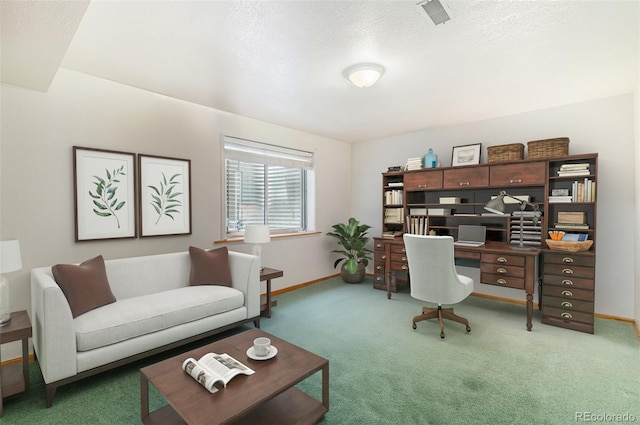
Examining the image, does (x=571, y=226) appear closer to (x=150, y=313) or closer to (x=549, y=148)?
(x=549, y=148)

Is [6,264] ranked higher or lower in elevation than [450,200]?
lower

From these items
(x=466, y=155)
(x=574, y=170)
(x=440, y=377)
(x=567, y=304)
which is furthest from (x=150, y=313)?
(x=574, y=170)

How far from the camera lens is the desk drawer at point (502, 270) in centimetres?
329

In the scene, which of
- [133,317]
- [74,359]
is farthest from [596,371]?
[74,359]

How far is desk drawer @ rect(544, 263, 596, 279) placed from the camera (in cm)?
306

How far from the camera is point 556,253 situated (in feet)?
10.6

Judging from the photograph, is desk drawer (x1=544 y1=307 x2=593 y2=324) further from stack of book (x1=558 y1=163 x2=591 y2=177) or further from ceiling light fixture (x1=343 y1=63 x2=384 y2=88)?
ceiling light fixture (x1=343 y1=63 x2=384 y2=88)

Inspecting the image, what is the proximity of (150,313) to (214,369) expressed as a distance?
3.35 ft

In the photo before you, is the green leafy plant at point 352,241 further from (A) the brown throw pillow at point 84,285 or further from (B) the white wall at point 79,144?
(A) the brown throw pillow at point 84,285

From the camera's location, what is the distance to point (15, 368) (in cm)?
217

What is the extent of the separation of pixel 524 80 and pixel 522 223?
5.33ft

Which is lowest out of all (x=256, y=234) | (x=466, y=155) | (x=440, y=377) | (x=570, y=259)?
(x=440, y=377)

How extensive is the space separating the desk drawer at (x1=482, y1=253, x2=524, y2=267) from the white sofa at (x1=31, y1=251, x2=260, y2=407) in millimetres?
2556

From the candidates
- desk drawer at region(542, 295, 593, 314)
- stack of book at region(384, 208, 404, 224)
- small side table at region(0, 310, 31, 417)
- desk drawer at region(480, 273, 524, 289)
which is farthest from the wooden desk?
small side table at region(0, 310, 31, 417)
